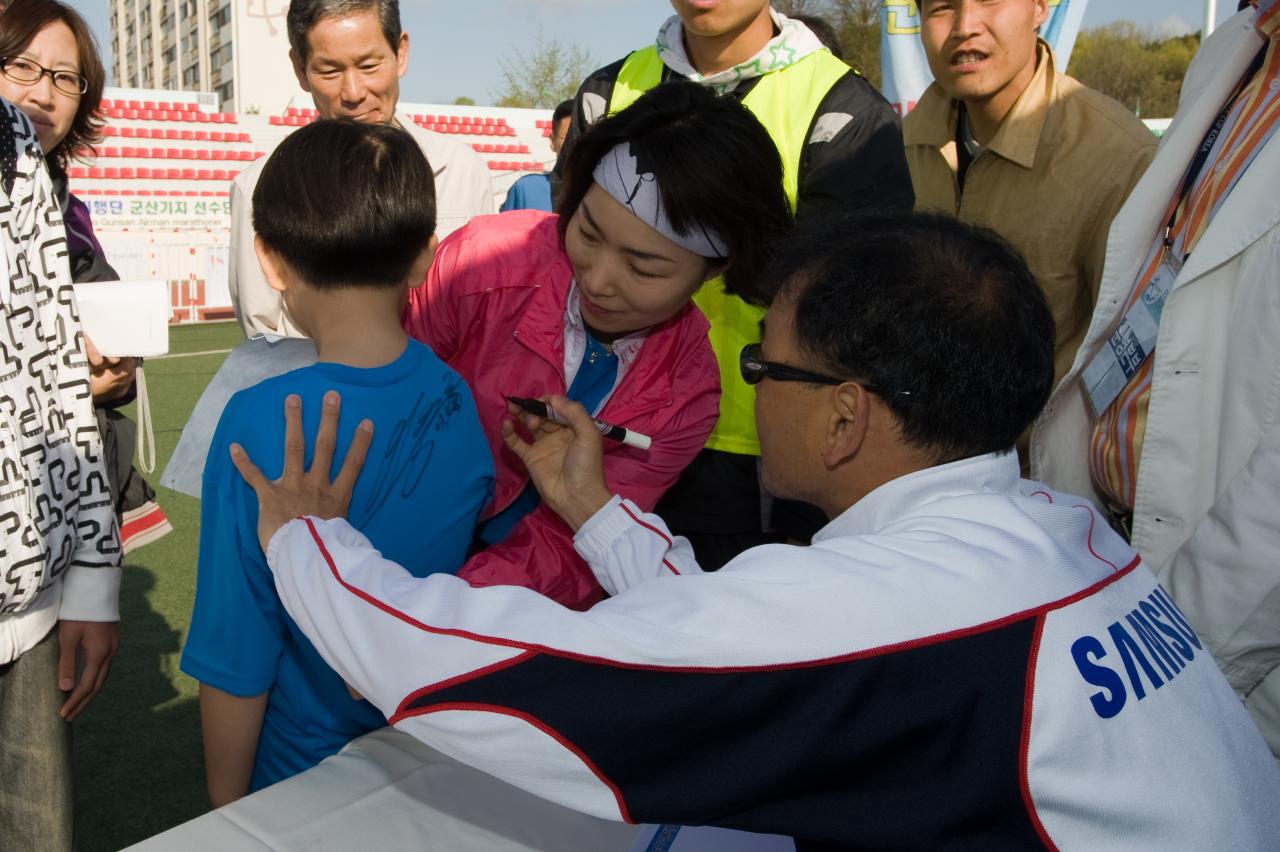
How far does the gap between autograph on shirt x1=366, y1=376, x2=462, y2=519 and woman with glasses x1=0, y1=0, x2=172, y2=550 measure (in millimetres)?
996

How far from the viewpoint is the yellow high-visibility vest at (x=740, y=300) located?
2.23 m

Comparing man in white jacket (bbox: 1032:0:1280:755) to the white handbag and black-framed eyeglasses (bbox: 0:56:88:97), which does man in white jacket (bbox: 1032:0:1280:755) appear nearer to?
the white handbag

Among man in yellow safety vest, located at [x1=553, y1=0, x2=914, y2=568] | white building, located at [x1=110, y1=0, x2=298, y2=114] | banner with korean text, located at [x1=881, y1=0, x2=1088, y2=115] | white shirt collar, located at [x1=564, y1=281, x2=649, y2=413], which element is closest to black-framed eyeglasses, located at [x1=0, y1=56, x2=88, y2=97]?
man in yellow safety vest, located at [x1=553, y1=0, x2=914, y2=568]

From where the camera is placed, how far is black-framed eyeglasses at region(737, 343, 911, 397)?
1247mm

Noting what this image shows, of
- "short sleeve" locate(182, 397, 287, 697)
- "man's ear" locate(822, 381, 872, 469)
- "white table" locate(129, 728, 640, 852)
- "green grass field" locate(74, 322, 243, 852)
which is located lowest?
"green grass field" locate(74, 322, 243, 852)

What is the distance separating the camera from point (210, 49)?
55.6 meters

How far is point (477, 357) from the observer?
1.95 m

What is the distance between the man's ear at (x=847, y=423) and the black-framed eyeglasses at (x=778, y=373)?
1 centimetres

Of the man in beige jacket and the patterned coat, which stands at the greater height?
the man in beige jacket

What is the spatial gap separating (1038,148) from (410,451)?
1.98 metres

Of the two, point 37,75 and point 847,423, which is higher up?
point 37,75

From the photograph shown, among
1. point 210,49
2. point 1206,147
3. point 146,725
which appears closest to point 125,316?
point 146,725

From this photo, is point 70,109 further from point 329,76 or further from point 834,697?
point 834,697

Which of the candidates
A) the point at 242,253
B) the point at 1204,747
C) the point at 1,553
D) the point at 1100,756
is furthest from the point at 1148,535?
the point at 242,253
